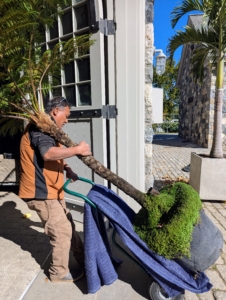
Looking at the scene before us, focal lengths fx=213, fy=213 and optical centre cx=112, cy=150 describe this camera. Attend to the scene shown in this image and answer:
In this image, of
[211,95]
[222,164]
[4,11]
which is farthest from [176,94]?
[4,11]

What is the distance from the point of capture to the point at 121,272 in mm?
2311

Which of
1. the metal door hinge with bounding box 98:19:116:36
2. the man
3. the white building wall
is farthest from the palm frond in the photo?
the man

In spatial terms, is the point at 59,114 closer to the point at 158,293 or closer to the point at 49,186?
the point at 49,186

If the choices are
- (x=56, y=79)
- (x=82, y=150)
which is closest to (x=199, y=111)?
(x=56, y=79)

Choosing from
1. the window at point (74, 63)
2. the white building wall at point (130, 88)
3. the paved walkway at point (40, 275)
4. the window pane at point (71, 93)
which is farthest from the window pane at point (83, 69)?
the paved walkway at point (40, 275)

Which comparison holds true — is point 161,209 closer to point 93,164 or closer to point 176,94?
point 93,164

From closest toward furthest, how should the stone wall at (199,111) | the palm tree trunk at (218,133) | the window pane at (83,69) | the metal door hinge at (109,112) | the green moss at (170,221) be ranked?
the green moss at (170,221) → the metal door hinge at (109,112) → the window pane at (83,69) → the palm tree trunk at (218,133) → the stone wall at (199,111)

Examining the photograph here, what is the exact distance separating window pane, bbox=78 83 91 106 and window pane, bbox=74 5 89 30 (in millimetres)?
834

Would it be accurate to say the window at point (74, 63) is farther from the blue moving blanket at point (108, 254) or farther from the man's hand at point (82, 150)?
the blue moving blanket at point (108, 254)

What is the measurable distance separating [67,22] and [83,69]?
31.3 inches

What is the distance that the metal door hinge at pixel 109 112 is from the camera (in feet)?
9.79

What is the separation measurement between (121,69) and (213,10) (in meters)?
2.50

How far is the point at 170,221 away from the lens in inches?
64.2

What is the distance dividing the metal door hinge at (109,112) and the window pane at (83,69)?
Answer: 56 cm
